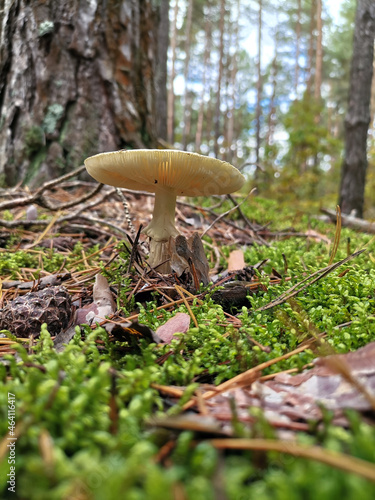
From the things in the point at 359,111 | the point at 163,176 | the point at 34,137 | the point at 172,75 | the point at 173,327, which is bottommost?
the point at 173,327

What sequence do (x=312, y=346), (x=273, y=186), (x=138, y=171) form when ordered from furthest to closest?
(x=273, y=186) → (x=138, y=171) → (x=312, y=346)

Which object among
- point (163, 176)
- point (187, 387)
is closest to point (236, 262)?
point (163, 176)

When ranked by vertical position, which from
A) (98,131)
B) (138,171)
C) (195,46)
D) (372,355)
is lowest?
(372,355)

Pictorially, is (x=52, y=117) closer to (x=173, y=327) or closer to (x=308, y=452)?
(x=173, y=327)

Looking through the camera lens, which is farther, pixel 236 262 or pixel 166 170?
pixel 236 262

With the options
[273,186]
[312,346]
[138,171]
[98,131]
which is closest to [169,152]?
[138,171]

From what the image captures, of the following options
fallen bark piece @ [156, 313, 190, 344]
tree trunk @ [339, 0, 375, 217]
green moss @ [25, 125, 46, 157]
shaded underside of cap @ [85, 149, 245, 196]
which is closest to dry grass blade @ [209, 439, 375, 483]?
fallen bark piece @ [156, 313, 190, 344]

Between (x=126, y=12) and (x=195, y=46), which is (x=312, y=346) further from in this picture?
(x=195, y=46)

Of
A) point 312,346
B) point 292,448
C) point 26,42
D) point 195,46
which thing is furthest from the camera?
point 195,46
